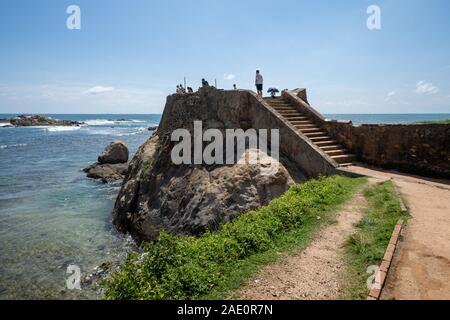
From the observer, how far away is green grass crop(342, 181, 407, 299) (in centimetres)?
508

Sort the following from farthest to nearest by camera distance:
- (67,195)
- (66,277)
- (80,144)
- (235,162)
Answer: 1. (80,144)
2. (67,195)
3. (235,162)
4. (66,277)

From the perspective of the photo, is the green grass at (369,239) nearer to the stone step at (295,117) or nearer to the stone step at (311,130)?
the stone step at (311,130)

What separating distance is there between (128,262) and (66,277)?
6688 mm

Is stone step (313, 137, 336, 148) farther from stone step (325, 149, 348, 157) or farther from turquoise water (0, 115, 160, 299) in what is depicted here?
turquoise water (0, 115, 160, 299)

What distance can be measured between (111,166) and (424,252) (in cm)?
2705

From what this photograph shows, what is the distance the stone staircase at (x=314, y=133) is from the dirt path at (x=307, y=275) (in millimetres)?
5778

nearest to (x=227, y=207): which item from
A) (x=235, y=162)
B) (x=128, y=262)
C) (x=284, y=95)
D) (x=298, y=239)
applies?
(x=235, y=162)

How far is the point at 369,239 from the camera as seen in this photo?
641 cm

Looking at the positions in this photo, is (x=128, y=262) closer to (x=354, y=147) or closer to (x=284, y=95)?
(x=354, y=147)

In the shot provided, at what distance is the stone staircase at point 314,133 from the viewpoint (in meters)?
12.4

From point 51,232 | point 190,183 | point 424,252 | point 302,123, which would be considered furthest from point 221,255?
point 51,232

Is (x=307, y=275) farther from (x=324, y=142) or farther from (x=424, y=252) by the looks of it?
(x=324, y=142)

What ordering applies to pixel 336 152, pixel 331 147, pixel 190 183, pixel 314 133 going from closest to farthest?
pixel 336 152 < pixel 331 147 < pixel 190 183 < pixel 314 133
